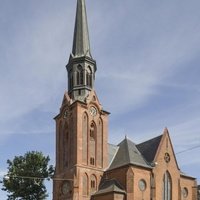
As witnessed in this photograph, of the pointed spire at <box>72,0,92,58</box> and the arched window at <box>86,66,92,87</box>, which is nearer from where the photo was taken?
the arched window at <box>86,66,92,87</box>

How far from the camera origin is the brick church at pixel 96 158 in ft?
180

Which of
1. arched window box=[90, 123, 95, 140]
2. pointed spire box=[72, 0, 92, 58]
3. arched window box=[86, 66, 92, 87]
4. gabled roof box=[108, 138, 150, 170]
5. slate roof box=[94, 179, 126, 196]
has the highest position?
pointed spire box=[72, 0, 92, 58]

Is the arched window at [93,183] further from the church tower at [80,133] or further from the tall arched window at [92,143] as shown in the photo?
the tall arched window at [92,143]

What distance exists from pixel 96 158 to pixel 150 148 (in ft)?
24.7

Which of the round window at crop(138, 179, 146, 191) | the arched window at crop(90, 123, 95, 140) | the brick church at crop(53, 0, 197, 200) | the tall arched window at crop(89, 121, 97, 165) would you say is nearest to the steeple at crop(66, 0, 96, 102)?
the brick church at crop(53, 0, 197, 200)

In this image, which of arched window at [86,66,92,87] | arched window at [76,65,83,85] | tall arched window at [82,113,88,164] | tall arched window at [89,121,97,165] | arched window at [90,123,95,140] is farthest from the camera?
arched window at [86,66,92,87]

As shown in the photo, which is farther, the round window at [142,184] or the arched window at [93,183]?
the arched window at [93,183]

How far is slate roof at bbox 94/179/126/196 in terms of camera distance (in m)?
53.0

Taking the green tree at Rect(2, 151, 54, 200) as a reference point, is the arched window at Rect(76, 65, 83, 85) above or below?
above

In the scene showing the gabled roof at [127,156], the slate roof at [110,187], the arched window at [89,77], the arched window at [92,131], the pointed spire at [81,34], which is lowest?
the slate roof at [110,187]

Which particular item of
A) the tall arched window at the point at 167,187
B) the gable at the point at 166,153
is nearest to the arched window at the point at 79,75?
the gable at the point at 166,153

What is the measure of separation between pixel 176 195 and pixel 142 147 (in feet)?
26.1

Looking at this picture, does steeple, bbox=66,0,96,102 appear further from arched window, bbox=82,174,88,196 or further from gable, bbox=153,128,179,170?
gable, bbox=153,128,179,170

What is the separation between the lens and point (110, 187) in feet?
178
